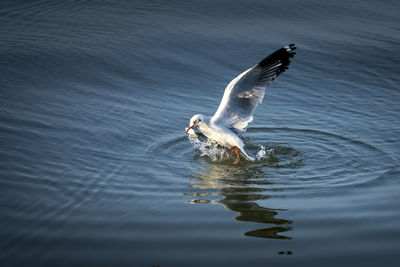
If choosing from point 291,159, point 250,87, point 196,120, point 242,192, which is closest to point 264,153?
point 291,159

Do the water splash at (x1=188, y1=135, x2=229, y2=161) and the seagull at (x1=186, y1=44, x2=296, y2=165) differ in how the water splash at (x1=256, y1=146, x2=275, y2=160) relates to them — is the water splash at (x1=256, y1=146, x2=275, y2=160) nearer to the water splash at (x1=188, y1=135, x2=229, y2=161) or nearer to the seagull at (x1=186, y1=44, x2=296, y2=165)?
the seagull at (x1=186, y1=44, x2=296, y2=165)

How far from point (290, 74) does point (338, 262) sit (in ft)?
21.7

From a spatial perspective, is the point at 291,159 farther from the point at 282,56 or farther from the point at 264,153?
the point at 282,56

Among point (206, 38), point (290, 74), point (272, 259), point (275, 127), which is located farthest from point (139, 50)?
point (272, 259)

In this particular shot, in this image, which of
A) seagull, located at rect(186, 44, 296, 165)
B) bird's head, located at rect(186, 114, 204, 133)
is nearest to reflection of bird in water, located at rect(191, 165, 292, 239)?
seagull, located at rect(186, 44, 296, 165)

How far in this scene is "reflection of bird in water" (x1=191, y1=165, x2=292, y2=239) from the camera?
4.82 metres

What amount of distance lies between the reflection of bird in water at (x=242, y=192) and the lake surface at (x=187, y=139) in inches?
1.0

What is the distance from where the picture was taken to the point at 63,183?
5.56 meters

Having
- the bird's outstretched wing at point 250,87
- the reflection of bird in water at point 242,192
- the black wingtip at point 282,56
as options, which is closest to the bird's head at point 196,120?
the bird's outstretched wing at point 250,87

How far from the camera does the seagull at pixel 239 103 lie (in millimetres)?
7242

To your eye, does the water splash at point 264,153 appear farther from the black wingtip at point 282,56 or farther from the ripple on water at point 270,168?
the black wingtip at point 282,56

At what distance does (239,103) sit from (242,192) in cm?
208

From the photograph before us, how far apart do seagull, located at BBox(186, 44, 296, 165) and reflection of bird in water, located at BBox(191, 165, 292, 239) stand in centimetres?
60

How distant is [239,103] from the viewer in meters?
7.53
